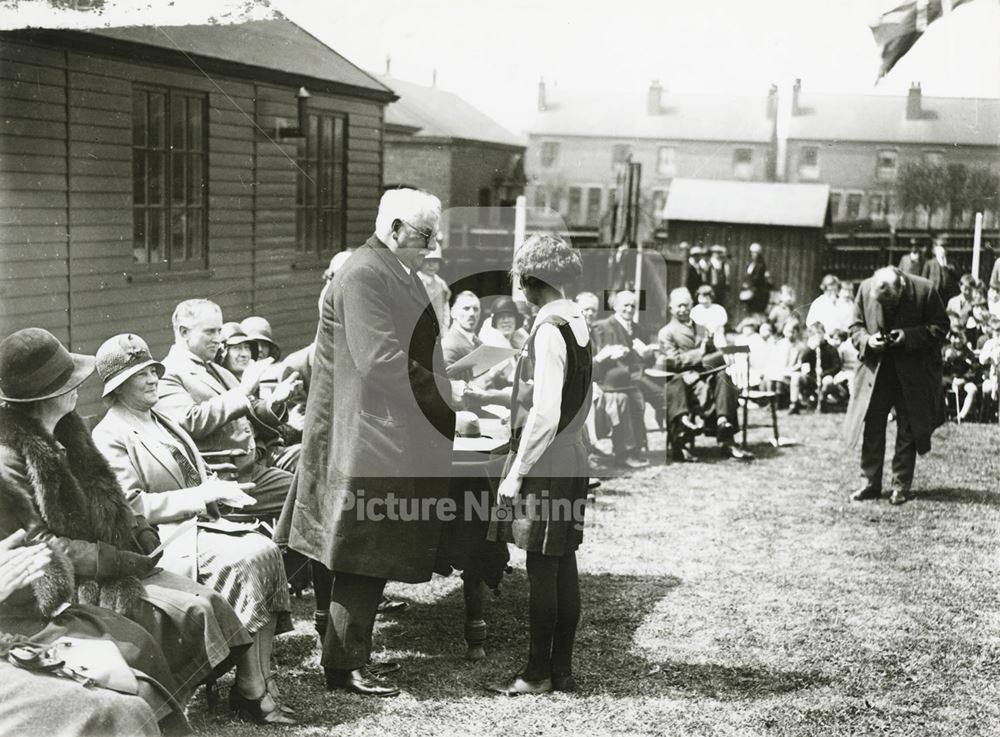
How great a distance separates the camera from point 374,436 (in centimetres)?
398

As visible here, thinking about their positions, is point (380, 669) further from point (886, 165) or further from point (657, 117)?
point (657, 117)

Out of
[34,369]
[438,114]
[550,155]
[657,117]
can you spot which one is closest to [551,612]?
[34,369]

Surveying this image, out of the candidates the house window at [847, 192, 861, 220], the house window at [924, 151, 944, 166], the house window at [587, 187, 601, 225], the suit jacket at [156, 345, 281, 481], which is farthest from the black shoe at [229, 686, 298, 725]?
the house window at [587, 187, 601, 225]

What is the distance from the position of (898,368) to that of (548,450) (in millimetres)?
4448

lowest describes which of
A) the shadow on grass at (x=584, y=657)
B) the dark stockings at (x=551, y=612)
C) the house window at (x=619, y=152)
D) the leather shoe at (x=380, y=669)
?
the shadow on grass at (x=584, y=657)

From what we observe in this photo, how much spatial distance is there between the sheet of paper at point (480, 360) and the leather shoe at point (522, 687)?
192cm

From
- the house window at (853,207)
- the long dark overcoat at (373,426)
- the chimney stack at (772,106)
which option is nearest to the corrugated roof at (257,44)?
the long dark overcoat at (373,426)

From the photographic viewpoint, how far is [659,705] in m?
4.12

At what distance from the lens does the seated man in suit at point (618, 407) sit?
9008 millimetres

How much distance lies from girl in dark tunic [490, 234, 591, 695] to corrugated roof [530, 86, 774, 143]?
96.0 feet

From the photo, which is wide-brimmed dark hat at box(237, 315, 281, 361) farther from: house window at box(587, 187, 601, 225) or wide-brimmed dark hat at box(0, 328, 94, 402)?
house window at box(587, 187, 601, 225)

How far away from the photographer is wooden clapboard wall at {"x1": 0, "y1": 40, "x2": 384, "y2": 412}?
6594 millimetres

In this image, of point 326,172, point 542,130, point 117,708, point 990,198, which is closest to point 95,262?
point 326,172

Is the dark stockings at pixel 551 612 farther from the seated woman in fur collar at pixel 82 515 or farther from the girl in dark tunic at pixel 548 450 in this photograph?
the seated woman in fur collar at pixel 82 515
